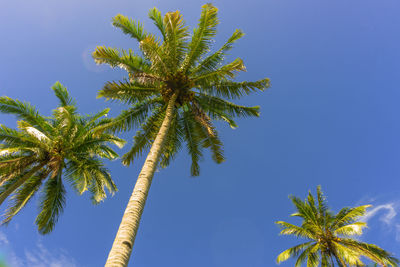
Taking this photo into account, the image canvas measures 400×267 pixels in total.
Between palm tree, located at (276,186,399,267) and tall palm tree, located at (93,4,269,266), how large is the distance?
9.45m

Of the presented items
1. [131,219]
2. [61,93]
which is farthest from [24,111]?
[131,219]

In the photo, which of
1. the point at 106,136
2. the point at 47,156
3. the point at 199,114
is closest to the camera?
the point at 199,114

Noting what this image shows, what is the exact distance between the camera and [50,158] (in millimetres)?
11305

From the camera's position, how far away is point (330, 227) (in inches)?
609

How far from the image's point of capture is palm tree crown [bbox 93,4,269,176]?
930cm

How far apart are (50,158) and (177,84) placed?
7.57 meters

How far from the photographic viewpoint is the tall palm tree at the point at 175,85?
30.3 feet

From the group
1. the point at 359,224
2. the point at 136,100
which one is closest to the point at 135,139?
the point at 136,100

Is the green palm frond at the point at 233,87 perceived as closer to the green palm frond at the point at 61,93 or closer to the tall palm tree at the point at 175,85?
the tall palm tree at the point at 175,85

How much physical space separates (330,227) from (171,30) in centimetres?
1613

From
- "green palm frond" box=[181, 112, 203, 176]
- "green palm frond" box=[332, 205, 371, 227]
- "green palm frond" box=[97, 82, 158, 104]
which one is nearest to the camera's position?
"green palm frond" box=[97, 82, 158, 104]

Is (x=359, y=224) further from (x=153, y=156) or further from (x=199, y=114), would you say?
(x=153, y=156)

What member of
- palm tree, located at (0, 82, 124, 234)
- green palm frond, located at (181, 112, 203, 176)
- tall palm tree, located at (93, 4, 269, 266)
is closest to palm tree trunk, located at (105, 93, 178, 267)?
tall palm tree, located at (93, 4, 269, 266)

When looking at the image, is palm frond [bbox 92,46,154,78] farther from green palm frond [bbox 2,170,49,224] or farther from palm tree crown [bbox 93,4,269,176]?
green palm frond [bbox 2,170,49,224]
